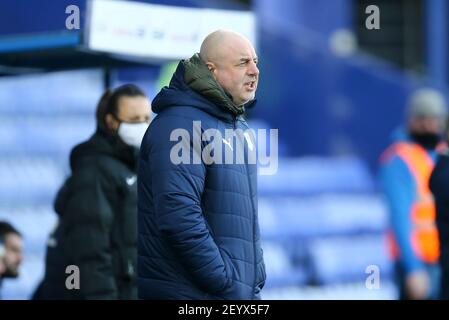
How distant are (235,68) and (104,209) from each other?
54.6 inches

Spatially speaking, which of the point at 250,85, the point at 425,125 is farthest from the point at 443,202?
the point at 425,125

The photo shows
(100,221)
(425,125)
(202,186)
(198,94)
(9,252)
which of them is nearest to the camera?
(202,186)

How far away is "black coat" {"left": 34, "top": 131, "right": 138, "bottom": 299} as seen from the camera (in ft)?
19.6

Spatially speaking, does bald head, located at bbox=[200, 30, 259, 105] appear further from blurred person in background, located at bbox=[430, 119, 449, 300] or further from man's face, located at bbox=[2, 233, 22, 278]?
man's face, located at bbox=[2, 233, 22, 278]

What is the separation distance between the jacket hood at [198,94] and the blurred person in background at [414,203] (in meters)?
4.14

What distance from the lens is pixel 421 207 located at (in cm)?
894

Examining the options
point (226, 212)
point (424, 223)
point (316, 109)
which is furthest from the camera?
point (316, 109)

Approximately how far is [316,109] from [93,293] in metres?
5.64

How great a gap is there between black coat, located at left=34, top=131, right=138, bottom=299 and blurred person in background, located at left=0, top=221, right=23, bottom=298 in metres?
0.51

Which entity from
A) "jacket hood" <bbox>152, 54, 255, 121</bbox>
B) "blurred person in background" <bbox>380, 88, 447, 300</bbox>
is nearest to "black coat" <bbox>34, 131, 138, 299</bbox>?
Answer: "jacket hood" <bbox>152, 54, 255, 121</bbox>

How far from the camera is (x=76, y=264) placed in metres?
6.05

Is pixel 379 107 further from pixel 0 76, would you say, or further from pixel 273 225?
pixel 0 76

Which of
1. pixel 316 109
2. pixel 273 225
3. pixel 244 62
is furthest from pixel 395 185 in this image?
pixel 244 62

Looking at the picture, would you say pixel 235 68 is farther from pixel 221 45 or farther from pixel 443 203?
pixel 443 203
